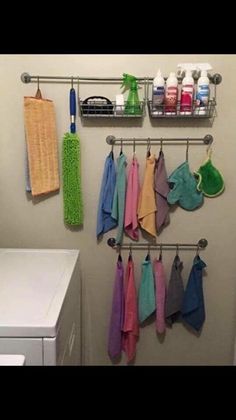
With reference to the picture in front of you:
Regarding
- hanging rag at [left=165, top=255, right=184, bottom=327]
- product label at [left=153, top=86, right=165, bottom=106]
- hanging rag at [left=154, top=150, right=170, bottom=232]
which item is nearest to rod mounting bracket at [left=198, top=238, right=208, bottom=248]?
hanging rag at [left=165, top=255, right=184, bottom=327]

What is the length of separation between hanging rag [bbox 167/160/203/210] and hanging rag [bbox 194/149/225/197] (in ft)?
0.11

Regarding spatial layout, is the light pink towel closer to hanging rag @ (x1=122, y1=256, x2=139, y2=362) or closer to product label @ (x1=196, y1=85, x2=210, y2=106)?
hanging rag @ (x1=122, y1=256, x2=139, y2=362)

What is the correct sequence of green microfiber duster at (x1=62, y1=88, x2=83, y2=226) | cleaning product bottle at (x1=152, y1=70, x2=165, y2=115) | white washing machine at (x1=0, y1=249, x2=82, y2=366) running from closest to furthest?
white washing machine at (x1=0, y1=249, x2=82, y2=366)
cleaning product bottle at (x1=152, y1=70, x2=165, y2=115)
green microfiber duster at (x1=62, y1=88, x2=83, y2=226)

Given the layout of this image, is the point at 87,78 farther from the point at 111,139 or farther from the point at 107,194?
the point at 107,194

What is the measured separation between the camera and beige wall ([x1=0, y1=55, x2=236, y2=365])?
1675 mm

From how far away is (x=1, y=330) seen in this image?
3.60ft

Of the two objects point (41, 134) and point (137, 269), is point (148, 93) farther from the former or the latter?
point (137, 269)

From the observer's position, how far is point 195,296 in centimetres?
183

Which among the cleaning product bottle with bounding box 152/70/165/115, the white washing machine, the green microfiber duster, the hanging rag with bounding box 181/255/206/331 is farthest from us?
the hanging rag with bounding box 181/255/206/331

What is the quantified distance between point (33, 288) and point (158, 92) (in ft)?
3.23

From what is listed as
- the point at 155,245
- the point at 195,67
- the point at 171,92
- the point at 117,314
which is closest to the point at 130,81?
the point at 171,92

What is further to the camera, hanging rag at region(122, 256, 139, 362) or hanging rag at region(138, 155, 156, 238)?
hanging rag at region(122, 256, 139, 362)
